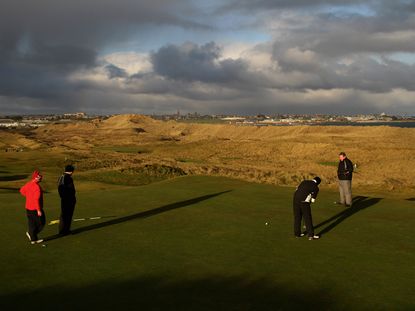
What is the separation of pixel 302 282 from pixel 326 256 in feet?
7.84

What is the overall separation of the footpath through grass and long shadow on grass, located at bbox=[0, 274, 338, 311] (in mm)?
20

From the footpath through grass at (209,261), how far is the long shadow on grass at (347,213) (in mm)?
72

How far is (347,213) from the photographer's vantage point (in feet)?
61.8

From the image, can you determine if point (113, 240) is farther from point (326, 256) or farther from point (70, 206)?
point (326, 256)

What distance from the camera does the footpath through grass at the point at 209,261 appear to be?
28.6 ft

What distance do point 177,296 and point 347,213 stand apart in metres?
11.9

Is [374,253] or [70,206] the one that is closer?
[374,253]

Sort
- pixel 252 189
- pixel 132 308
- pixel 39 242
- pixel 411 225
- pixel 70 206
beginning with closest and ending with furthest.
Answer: pixel 132 308 < pixel 39 242 < pixel 70 206 < pixel 411 225 < pixel 252 189

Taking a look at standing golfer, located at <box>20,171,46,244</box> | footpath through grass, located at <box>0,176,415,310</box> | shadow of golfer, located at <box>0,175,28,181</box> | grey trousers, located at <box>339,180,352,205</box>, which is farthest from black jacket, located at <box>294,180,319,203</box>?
shadow of golfer, located at <box>0,175,28,181</box>

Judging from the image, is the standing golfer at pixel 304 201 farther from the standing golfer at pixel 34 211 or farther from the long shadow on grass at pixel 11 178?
the long shadow on grass at pixel 11 178

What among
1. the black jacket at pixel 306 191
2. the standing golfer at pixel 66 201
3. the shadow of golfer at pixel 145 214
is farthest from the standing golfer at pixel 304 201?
the standing golfer at pixel 66 201

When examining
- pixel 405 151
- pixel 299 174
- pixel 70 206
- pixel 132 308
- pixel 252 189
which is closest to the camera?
pixel 132 308

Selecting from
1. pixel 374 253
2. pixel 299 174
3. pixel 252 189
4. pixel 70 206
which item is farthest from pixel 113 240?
pixel 299 174

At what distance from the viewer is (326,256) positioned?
39.1 feet
